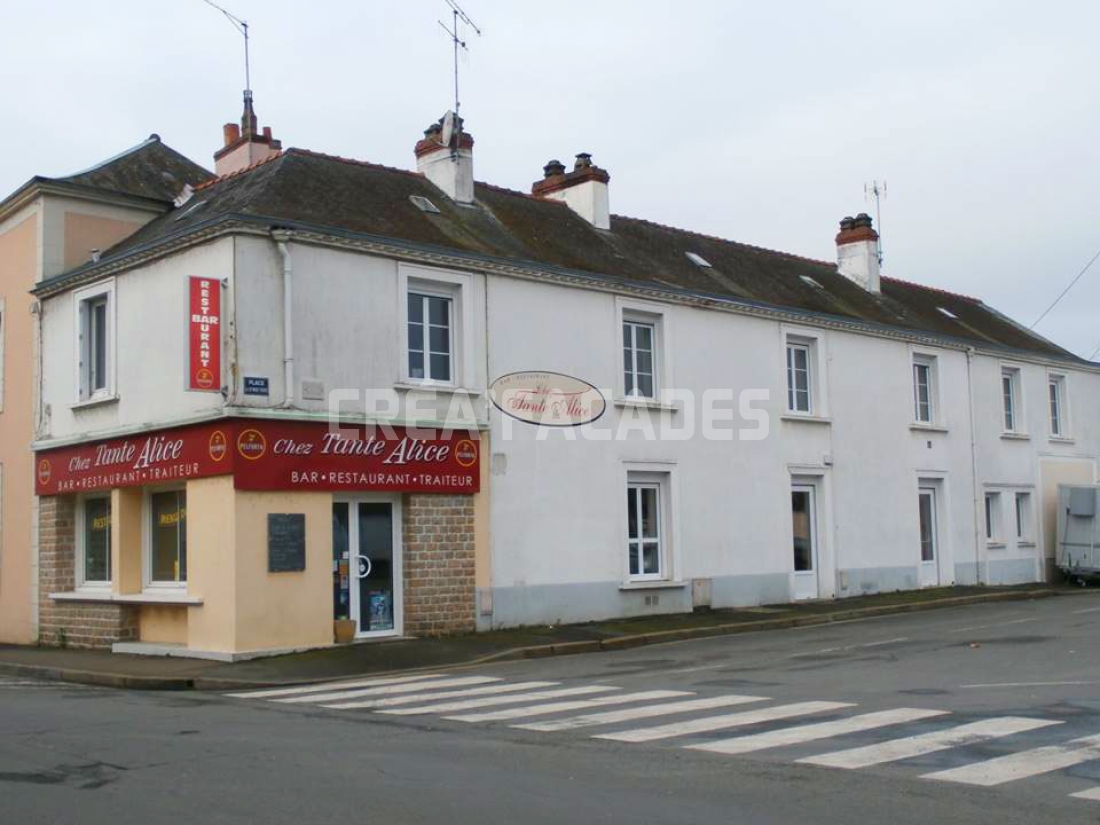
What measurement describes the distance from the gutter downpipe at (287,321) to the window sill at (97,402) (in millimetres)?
3370

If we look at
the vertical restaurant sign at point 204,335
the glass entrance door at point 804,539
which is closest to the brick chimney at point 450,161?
the vertical restaurant sign at point 204,335

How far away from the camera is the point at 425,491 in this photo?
18656 mm

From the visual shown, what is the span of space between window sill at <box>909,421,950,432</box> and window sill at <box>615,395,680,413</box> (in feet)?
26.1

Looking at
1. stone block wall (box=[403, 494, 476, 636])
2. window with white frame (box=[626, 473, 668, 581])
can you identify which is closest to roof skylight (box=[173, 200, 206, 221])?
stone block wall (box=[403, 494, 476, 636])

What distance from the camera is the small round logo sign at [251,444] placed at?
1659 centimetres

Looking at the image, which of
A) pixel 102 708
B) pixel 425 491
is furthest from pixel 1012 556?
pixel 102 708

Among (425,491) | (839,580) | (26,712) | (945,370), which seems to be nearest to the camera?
(26,712)

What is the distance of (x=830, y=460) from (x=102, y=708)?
54.9 ft

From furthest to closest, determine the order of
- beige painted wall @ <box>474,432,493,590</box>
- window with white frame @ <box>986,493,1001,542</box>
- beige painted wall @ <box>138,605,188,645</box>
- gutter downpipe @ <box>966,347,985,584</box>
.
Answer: window with white frame @ <box>986,493,1001,542</box> → gutter downpipe @ <box>966,347,985,584</box> → beige painted wall @ <box>474,432,493,590</box> → beige painted wall @ <box>138,605,188,645</box>

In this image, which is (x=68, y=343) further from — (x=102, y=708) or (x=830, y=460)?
(x=830, y=460)

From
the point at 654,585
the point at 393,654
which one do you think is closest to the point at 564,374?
the point at 654,585

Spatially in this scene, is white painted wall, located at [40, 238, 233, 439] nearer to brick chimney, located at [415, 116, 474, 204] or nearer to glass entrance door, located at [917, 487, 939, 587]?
brick chimney, located at [415, 116, 474, 204]

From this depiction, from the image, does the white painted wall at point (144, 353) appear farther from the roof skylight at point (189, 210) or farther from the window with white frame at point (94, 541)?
the roof skylight at point (189, 210)

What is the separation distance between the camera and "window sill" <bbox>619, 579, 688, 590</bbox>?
21266 millimetres
